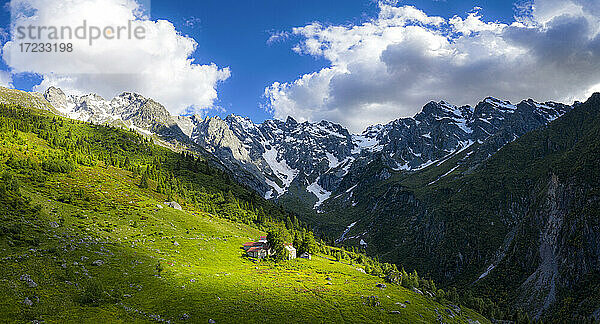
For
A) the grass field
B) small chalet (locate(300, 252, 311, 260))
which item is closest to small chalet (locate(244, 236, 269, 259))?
the grass field

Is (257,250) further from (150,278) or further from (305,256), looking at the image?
(150,278)

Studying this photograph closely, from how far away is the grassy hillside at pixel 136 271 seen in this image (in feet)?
130

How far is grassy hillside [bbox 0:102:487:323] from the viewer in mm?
39562

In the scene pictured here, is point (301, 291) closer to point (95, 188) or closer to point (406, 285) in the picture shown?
point (406, 285)

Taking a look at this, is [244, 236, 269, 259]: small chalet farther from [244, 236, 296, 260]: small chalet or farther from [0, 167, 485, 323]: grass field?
[0, 167, 485, 323]: grass field

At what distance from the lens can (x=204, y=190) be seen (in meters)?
195

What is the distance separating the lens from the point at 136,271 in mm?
57469

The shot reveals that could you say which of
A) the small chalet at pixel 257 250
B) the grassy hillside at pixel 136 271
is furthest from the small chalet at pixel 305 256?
the small chalet at pixel 257 250

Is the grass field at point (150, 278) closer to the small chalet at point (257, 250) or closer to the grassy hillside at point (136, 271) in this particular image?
the grassy hillside at point (136, 271)

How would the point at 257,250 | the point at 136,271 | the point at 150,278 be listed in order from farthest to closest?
the point at 257,250, the point at 136,271, the point at 150,278

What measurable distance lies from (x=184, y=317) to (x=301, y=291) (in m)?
29.6

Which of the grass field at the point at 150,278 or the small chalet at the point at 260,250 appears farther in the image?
the small chalet at the point at 260,250

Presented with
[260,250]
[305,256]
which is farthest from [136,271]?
[305,256]

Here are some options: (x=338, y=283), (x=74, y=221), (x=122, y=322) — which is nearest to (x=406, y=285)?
(x=338, y=283)
